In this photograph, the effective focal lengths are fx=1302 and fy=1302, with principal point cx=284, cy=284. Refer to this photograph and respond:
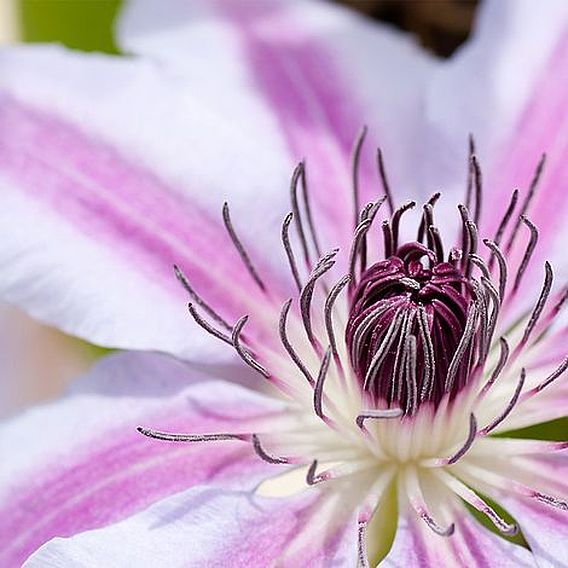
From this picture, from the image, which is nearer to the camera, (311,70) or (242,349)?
(242,349)

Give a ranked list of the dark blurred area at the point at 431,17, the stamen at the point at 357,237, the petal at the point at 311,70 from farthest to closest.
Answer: the dark blurred area at the point at 431,17 → the petal at the point at 311,70 → the stamen at the point at 357,237

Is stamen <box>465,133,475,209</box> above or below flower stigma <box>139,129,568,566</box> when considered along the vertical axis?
above

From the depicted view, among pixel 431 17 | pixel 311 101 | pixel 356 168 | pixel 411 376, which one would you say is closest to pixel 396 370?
pixel 411 376

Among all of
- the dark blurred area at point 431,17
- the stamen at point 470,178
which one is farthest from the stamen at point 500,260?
the dark blurred area at point 431,17

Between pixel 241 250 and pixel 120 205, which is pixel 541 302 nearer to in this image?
pixel 241 250

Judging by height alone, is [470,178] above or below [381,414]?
above

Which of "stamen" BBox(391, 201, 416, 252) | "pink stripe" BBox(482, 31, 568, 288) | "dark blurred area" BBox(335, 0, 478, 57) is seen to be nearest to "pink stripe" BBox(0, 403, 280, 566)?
"stamen" BBox(391, 201, 416, 252)

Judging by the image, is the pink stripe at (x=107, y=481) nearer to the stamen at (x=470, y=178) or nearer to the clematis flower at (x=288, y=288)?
the clematis flower at (x=288, y=288)

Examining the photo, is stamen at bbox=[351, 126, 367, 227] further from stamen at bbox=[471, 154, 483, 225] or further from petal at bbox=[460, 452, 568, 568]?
petal at bbox=[460, 452, 568, 568]
